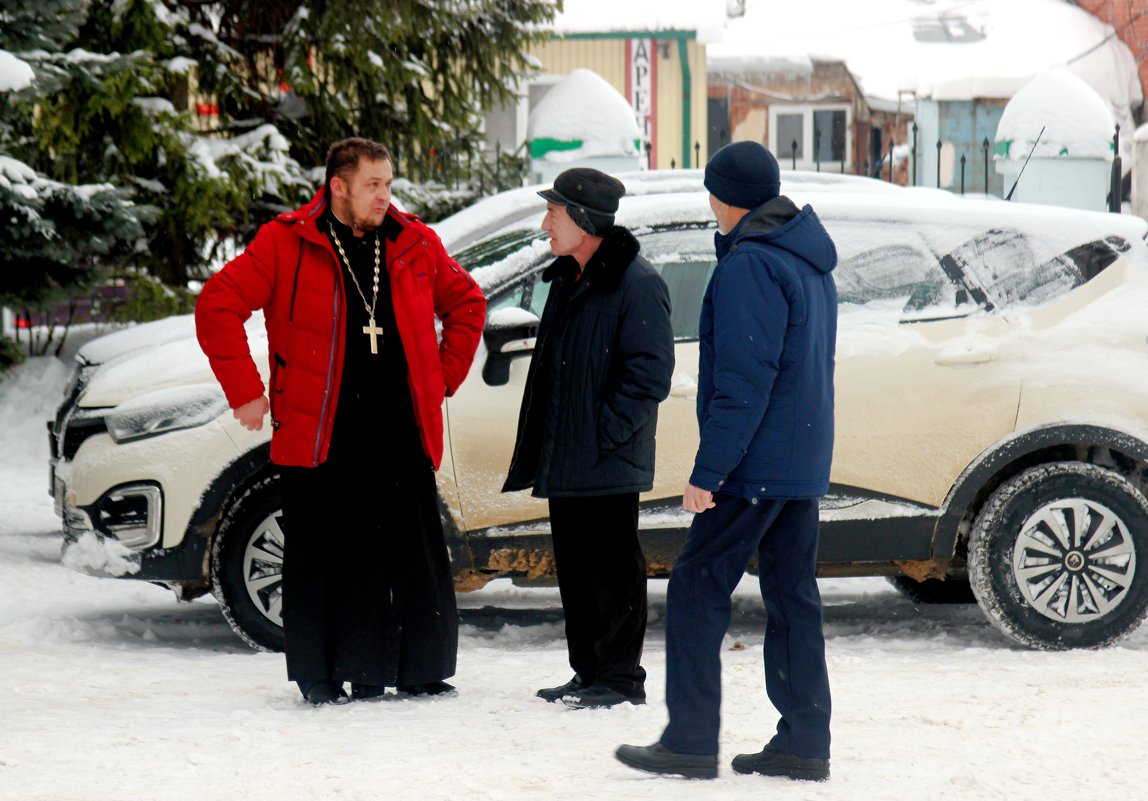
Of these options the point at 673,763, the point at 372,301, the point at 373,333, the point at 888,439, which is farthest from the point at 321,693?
the point at 888,439

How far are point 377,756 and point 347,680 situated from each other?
2.48 feet

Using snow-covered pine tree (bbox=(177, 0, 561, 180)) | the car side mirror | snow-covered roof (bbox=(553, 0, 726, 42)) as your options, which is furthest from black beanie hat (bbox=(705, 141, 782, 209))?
snow-covered roof (bbox=(553, 0, 726, 42))

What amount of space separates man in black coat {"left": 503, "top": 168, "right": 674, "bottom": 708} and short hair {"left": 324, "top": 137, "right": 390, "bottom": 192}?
55cm

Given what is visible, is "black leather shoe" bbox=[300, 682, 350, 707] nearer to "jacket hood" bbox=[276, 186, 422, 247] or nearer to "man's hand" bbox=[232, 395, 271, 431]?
"man's hand" bbox=[232, 395, 271, 431]

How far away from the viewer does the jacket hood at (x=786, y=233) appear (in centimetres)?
401

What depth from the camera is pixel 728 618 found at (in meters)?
4.12

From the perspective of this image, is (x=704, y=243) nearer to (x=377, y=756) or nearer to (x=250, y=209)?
(x=377, y=756)

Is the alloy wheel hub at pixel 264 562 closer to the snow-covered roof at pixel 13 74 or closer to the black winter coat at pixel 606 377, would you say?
the black winter coat at pixel 606 377

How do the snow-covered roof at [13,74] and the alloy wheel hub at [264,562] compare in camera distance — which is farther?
the snow-covered roof at [13,74]

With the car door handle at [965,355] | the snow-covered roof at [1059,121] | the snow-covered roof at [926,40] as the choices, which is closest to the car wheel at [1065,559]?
the car door handle at [965,355]

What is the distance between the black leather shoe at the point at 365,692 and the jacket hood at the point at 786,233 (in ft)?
6.48

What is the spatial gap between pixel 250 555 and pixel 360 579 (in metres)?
0.97

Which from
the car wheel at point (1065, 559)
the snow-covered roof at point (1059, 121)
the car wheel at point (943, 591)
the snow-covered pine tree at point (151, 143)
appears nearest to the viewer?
the car wheel at point (1065, 559)

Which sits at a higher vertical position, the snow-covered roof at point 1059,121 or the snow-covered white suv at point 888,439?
the snow-covered roof at point 1059,121
